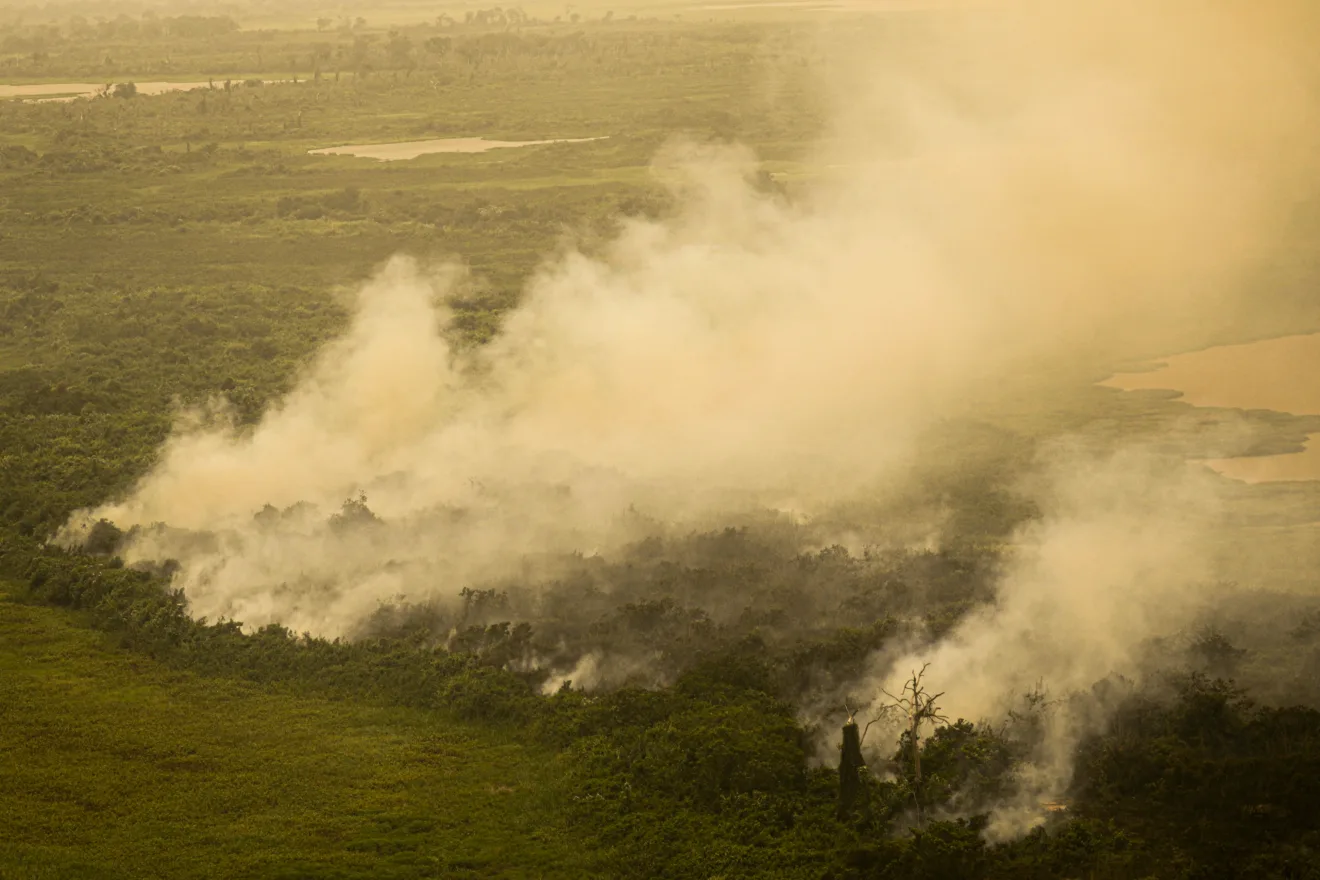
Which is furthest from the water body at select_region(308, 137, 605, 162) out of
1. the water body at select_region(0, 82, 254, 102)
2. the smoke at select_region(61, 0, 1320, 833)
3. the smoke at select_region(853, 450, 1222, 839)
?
the smoke at select_region(853, 450, 1222, 839)

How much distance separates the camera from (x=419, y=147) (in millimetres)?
109250

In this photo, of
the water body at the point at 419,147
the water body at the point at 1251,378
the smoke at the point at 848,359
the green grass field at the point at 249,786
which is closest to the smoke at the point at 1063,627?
the smoke at the point at 848,359

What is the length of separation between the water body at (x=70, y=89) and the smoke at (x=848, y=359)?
7175cm

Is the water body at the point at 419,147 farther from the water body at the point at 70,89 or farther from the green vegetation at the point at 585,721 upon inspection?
the green vegetation at the point at 585,721

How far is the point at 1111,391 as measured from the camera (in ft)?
179

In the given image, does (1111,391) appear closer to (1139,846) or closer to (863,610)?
(863,610)

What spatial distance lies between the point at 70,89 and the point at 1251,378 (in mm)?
121660

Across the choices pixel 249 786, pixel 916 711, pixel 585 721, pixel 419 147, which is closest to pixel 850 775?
pixel 916 711

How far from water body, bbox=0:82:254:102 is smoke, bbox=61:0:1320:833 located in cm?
7175

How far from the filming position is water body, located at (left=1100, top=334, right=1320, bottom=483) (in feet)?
168

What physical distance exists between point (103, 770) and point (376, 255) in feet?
179

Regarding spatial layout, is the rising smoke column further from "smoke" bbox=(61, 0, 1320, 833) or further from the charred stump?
the charred stump

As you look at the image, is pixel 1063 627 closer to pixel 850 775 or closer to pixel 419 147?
pixel 850 775

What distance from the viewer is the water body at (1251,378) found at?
51.3m
